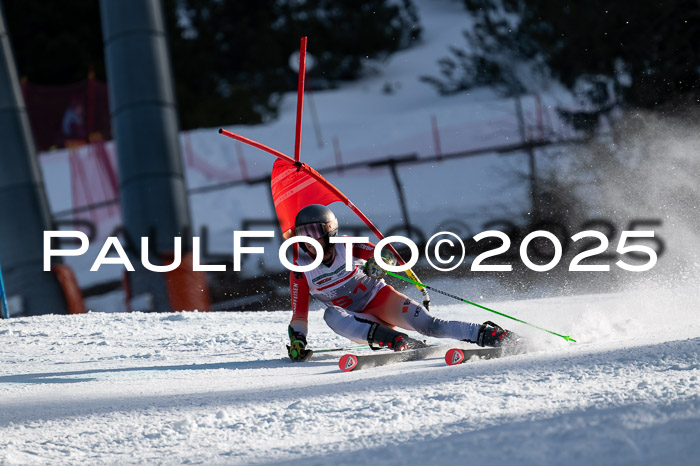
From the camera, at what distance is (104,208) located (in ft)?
66.4

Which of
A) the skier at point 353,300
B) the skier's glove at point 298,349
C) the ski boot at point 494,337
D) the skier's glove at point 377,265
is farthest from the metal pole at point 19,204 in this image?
the ski boot at point 494,337

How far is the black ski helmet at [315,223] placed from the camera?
5512 millimetres

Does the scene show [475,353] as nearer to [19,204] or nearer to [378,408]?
[378,408]

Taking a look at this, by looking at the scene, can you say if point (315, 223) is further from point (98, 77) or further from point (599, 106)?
point (98, 77)

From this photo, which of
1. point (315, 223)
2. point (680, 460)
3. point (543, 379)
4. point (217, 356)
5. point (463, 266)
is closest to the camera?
point (680, 460)

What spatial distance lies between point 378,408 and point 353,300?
7.17 ft

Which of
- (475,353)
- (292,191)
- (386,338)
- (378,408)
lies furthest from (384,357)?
(292,191)

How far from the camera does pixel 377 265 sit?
18.4 ft

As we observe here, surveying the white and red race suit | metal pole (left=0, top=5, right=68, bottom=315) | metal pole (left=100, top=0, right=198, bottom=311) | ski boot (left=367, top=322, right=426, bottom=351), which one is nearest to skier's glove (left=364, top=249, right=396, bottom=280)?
the white and red race suit

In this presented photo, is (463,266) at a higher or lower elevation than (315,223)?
lower

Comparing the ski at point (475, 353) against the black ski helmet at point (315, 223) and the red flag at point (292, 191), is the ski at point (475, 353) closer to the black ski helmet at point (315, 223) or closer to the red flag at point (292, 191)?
the black ski helmet at point (315, 223)

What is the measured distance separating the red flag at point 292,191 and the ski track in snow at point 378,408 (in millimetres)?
1074

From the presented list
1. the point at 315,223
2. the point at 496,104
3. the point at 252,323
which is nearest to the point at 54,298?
the point at 252,323

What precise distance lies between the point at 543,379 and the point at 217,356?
3141 mm
